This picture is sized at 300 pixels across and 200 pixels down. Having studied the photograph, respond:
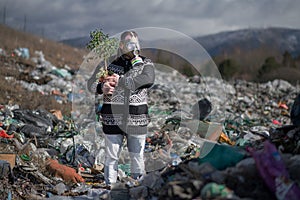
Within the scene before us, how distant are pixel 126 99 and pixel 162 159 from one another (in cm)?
152

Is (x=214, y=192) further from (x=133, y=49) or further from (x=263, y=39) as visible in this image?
(x=263, y=39)

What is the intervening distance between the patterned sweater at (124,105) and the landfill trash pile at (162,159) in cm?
48

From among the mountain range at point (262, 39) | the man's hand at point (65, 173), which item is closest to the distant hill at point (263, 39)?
the mountain range at point (262, 39)

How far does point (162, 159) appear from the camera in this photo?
4852 mm

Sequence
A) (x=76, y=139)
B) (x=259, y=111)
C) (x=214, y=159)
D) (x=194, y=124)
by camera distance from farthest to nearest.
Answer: (x=259, y=111)
(x=194, y=124)
(x=76, y=139)
(x=214, y=159)

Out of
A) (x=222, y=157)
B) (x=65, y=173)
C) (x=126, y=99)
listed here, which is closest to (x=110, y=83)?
(x=126, y=99)

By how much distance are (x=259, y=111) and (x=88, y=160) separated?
754 cm

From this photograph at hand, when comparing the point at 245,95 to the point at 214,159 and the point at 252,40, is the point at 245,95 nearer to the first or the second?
the point at 214,159

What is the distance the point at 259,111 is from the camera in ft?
37.6

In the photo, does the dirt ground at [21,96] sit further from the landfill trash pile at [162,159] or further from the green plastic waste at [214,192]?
the green plastic waste at [214,192]

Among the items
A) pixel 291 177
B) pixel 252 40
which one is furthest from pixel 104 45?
pixel 252 40

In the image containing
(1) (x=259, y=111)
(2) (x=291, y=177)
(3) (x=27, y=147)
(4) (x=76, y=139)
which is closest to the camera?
(2) (x=291, y=177)

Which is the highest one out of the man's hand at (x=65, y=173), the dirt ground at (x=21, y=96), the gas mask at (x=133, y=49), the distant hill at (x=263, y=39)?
the distant hill at (x=263, y=39)

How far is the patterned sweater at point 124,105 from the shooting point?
11.7 feet
